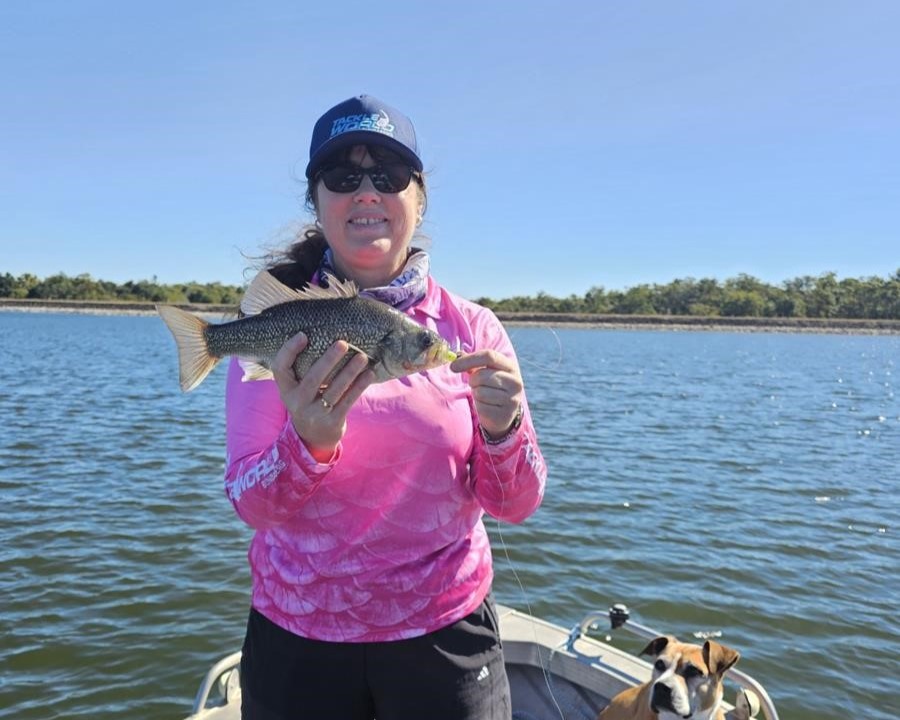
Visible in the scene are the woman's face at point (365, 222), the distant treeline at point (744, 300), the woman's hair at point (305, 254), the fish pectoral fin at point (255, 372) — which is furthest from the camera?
the distant treeline at point (744, 300)

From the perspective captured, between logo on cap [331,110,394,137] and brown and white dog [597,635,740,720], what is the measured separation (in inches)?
147

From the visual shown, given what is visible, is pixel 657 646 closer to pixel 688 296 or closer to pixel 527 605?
pixel 527 605

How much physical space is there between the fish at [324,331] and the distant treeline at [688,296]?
118768 millimetres

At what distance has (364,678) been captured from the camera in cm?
257

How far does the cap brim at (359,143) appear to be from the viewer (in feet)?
9.01

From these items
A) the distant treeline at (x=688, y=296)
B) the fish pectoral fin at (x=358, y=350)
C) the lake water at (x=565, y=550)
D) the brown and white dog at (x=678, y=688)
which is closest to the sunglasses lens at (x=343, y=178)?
the fish pectoral fin at (x=358, y=350)

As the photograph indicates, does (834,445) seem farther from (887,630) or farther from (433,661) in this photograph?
(433,661)

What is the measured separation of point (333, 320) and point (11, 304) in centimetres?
13900

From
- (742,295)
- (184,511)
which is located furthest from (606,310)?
(184,511)

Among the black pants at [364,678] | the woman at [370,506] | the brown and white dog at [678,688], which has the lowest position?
the brown and white dog at [678,688]

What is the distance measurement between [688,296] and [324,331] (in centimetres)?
16486

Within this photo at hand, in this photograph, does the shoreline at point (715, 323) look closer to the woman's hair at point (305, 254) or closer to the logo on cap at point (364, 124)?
the woman's hair at point (305, 254)

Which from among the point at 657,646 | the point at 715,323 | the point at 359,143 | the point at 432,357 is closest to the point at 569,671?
the point at 657,646

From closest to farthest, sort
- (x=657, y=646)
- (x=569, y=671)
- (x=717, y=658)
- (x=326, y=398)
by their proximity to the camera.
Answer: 1. (x=326, y=398)
2. (x=717, y=658)
3. (x=657, y=646)
4. (x=569, y=671)
